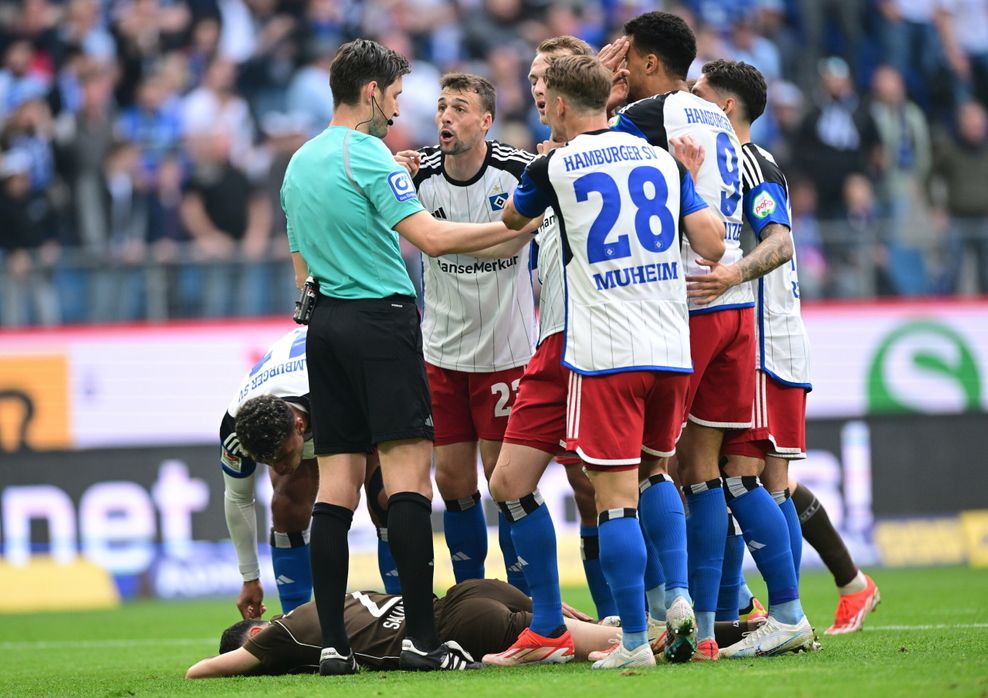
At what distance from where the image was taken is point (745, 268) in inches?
246

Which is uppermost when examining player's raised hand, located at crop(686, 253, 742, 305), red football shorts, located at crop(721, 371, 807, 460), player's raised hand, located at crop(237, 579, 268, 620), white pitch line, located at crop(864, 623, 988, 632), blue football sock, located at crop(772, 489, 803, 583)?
player's raised hand, located at crop(686, 253, 742, 305)

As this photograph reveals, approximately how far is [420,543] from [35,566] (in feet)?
24.4

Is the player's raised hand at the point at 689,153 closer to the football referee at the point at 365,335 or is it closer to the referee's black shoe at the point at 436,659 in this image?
the football referee at the point at 365,335

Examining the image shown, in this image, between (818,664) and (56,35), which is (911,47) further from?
(818,664)

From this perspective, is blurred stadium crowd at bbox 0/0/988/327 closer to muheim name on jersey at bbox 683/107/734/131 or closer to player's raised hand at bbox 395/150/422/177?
player's raised hand at bbox 395/150/422/177

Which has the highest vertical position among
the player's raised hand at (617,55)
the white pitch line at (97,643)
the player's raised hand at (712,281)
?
the player's raised hand at (617,55)

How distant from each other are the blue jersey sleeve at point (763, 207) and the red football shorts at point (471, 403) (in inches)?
59.9

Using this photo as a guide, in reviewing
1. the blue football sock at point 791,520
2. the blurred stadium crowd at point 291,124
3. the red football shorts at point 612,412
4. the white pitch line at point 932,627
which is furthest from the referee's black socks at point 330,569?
the blurred stadium crowd at point 291,124

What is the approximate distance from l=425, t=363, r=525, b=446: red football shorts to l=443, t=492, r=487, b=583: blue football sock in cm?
33

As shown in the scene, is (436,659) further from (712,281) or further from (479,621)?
(712,281)

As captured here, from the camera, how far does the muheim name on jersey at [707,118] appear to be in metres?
6.30

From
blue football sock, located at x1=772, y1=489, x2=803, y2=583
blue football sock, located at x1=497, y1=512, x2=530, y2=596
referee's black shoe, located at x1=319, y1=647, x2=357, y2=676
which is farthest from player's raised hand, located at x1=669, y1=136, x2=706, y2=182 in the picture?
referee's black shoe, located at x1=319, y1=647, x2=357, y2=676

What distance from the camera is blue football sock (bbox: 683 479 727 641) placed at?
625cm

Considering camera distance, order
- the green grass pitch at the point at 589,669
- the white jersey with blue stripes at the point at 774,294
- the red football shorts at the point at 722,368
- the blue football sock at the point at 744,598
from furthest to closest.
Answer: the blue football sock at the point at 744,598 → the white jersey with blue stripes at the point at 774,294 → the red football shorts at the point at 722,368 → the green grass pitch at the point at 589,669
